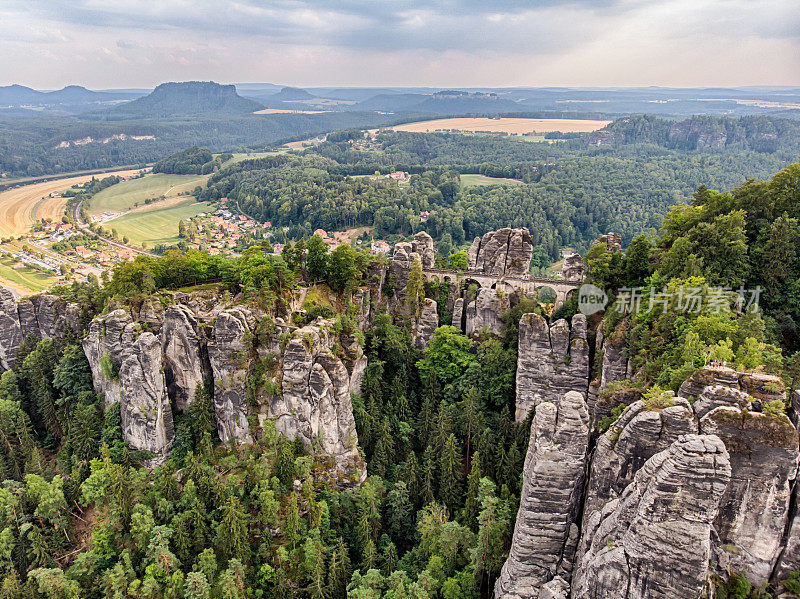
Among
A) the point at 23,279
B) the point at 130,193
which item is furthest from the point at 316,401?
the point at 130,193

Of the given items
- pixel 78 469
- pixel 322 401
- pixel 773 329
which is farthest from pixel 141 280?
pixel 773 329

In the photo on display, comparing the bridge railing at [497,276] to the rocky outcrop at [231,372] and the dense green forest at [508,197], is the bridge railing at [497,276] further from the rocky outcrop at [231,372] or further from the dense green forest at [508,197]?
the dense green forest at [508,197]

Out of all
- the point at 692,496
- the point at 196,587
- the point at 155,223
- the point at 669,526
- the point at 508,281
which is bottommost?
the point at 196,587

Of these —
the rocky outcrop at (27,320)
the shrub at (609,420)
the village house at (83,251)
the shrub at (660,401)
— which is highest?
the shrub at (660,401)

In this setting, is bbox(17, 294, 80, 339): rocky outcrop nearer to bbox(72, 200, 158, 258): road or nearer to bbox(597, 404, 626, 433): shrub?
bbox(597, 404, 626, 433): shrub

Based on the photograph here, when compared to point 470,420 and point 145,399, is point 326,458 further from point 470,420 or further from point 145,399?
point 145,399

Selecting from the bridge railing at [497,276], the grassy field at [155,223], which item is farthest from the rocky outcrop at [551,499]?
the grassy field at [155,223]

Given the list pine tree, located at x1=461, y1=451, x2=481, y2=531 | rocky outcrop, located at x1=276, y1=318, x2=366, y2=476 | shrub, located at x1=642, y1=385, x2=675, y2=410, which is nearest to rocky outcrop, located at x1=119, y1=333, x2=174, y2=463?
rocky outcrop, located at x1=276, y1=318, x2=366, y2=476
